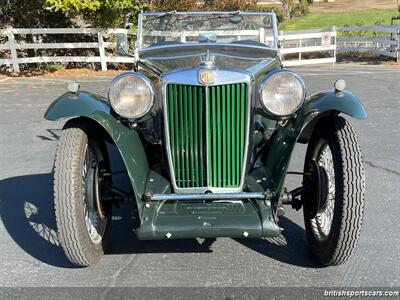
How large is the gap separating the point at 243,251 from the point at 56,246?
1361 mm

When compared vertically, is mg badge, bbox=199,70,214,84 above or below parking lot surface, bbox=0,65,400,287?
above

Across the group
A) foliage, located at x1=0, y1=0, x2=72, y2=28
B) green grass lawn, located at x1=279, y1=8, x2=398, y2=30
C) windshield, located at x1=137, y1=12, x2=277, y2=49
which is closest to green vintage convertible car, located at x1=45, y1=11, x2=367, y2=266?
windshield, located at x1=137, y1=12, x2=277, y2=49

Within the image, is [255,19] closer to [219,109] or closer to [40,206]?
[219,109]

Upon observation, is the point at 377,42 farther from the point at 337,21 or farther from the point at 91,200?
the point at 337,21

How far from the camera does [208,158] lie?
2.93 metres

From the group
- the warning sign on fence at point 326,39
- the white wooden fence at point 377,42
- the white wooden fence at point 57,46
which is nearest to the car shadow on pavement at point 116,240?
the white wooden fence at point 57,46

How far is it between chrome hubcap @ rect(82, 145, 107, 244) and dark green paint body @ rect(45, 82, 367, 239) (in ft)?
0.99

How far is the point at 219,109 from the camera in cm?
283

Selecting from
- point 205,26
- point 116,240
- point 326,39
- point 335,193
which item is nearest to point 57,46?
point 326,39

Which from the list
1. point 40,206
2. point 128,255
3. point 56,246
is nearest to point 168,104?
point 128,255

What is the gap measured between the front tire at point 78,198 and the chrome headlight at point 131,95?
0.31 m

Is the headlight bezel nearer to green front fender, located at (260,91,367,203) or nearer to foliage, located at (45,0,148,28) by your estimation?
green front fender, located at (260,91,367,203)

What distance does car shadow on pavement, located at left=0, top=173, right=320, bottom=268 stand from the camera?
10.4 ft

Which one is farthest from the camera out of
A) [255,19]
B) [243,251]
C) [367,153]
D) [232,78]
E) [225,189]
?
[367,153]
